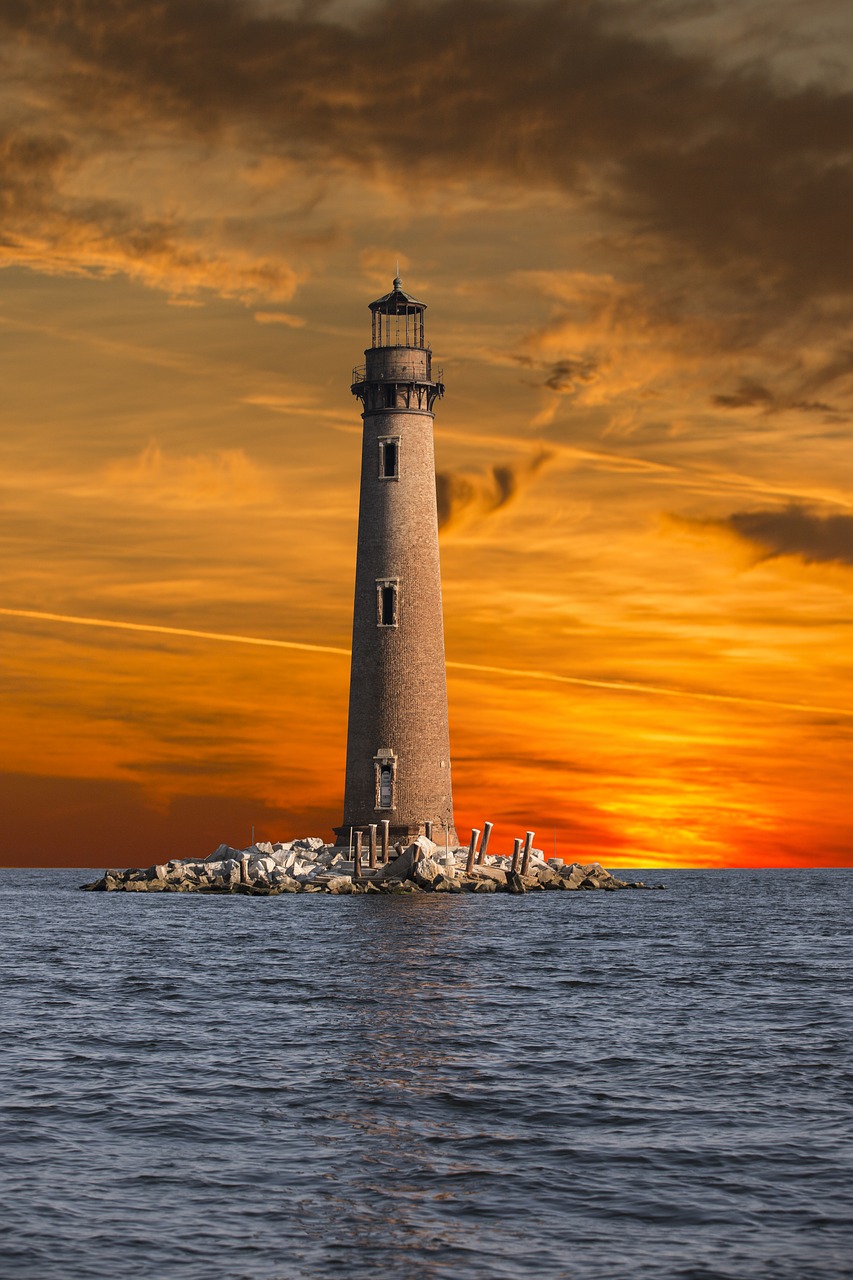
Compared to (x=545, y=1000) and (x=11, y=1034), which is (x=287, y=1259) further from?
(x=545, y=1000)

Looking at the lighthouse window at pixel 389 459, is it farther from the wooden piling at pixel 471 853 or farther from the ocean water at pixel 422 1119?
the ocean water at pixel 422 1119

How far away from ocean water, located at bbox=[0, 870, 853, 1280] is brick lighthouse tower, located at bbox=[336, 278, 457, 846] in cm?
2477

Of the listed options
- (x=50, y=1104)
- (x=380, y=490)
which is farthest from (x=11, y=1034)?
(x=380, y=490)

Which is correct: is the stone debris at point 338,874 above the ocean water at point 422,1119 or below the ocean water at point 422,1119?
above

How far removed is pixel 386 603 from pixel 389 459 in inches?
228

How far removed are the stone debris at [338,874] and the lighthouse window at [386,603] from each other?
839 centimetres

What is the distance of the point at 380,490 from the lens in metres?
61.2

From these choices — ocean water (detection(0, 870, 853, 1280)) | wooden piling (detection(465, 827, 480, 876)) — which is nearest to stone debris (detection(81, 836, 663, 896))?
wooden piling (detection(465, 827, 480, 876))

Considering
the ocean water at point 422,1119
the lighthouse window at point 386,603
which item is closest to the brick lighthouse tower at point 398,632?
the lighthouse window at point 386,603

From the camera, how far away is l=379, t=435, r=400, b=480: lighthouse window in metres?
61.3

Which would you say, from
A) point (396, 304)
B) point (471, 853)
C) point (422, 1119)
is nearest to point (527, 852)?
point (471, 853)

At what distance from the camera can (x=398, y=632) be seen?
2366 inches

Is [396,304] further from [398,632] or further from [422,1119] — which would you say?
[422,1119]

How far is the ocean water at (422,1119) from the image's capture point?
12.1 meters
